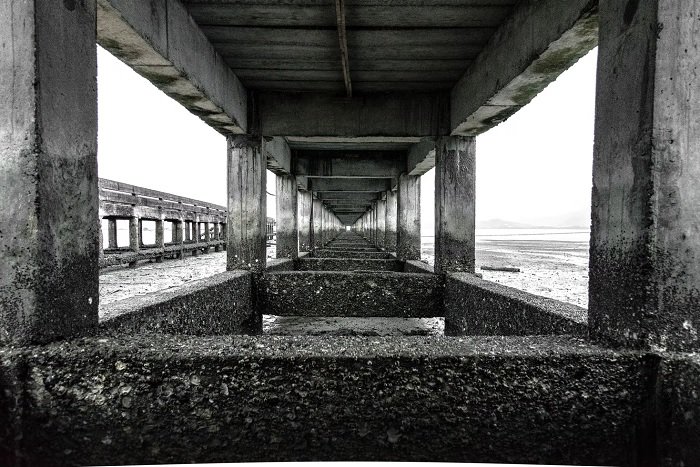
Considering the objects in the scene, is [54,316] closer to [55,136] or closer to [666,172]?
[55,136]

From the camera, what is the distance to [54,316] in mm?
2176

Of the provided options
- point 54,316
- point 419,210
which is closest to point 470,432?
point 54,316

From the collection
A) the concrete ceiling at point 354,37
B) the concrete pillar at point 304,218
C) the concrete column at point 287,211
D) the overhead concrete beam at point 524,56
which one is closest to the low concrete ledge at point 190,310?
the concrete ceiling at point 354,37

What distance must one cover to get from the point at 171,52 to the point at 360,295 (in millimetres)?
3807

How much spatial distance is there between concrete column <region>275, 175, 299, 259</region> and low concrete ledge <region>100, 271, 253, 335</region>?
4.85 metres

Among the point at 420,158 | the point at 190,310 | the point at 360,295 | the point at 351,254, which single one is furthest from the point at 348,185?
the point at 190,310

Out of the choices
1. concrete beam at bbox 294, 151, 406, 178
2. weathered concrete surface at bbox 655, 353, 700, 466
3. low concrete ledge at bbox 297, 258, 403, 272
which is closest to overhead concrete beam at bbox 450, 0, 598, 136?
weathered concrete surface at bbox 655, 353, 700, 466

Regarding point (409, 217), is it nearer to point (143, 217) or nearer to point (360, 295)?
point (360, 295)

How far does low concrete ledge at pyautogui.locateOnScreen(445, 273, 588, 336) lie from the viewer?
287 cm

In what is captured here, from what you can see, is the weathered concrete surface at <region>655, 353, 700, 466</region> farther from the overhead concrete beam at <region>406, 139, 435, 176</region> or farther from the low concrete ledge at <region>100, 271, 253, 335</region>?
the overhead concrete beam at <region>406, 139, 435, 176</region>

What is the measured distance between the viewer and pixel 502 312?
3.68 m

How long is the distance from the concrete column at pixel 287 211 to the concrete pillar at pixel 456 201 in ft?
17.6

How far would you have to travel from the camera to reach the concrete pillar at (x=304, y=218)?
50.2ft

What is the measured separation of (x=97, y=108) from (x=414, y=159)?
7647 mm
